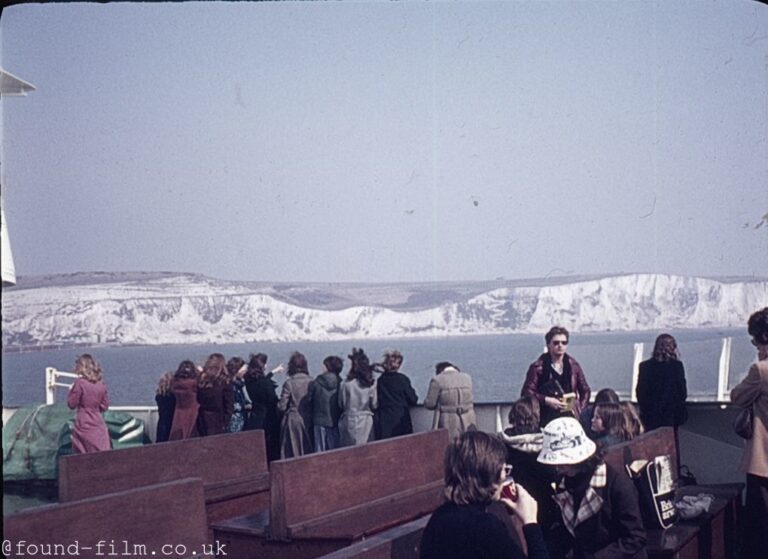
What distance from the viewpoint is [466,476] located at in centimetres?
353

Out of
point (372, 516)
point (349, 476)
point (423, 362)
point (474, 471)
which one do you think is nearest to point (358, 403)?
point (349, 476)

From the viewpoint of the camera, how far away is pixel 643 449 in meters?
5.81

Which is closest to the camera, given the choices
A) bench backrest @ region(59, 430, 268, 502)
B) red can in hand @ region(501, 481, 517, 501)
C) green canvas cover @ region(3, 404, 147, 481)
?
red can in hand @ region(501, 481, 517, 501)

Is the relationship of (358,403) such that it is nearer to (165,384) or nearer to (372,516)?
(165,384)

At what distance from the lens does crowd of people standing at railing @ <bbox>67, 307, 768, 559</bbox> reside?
140 inches

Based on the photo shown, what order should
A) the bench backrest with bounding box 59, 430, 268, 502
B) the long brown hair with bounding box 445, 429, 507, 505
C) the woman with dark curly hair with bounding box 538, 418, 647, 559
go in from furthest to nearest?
the bench backrest with bounding box 59, 430, 268, 502 → the woman with dark curly hair with bounding box 538, 418, 647, 559 → the long brown hair with bounding box 445, 429, 507, 505

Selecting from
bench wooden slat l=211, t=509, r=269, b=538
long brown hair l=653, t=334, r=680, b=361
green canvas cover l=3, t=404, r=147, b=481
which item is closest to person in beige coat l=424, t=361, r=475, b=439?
long brown hair l=653, t=334, r=680, b=361

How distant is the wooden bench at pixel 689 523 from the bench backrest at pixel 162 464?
9.27ft

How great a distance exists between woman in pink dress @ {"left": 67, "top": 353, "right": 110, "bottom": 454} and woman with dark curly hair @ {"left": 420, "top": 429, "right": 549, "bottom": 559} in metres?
5.53

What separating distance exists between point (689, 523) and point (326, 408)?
183 inches

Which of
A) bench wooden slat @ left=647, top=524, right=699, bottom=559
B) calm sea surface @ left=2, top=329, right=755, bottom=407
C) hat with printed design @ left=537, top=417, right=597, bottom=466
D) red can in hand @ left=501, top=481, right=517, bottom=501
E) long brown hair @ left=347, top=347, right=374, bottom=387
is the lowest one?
calm sea surface @ left=2, top=329, right=755, bottom=407

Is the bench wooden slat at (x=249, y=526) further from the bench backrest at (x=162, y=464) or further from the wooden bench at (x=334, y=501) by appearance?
the bench backrest at (x=162, y=464)

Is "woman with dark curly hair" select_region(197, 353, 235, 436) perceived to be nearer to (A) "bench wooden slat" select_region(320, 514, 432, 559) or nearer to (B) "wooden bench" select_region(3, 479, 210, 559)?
(B) "wooden bench" select_region(3, 479, 210, 559)

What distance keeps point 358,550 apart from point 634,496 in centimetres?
133
